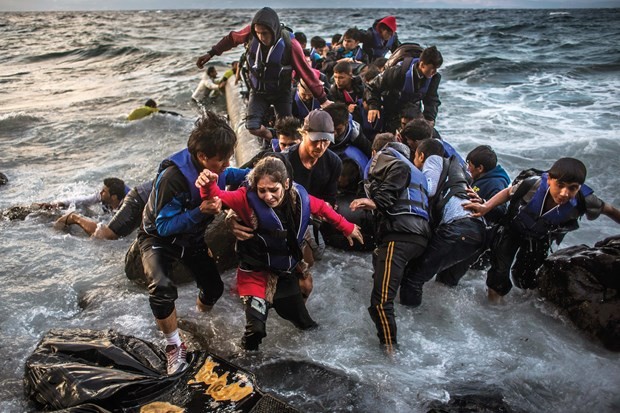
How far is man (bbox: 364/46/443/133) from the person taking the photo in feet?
21.5

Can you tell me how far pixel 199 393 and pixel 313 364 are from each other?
1.04 metres

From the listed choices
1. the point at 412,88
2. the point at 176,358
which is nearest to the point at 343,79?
the point at 412,88

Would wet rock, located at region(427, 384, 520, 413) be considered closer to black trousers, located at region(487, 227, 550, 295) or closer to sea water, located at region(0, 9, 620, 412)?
sea water, located at region(0, 9, 620, 412)

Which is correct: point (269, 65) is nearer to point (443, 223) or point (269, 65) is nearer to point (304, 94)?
point (304, 94)

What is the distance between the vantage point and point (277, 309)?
150 inches

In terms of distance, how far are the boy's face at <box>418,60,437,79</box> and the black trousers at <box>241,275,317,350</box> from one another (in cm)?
396

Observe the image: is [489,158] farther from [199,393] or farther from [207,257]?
[199,393]

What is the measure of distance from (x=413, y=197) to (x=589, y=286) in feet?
6.55

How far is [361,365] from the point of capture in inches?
151

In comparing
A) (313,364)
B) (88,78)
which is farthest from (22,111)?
(313,364)

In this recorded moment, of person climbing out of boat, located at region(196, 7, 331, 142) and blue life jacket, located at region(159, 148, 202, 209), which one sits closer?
blue life jacket, located at region(159, 148, 202, 209)

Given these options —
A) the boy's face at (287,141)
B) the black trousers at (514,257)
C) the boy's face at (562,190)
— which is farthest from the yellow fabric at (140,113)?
the boy's face at (562,190)

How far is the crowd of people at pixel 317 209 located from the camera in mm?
3311

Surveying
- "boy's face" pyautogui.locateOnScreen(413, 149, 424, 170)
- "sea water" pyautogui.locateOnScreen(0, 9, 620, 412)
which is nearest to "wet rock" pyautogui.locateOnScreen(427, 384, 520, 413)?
"sea water" pyautogui.locateOnScreen(0, 9, 620, 412)
